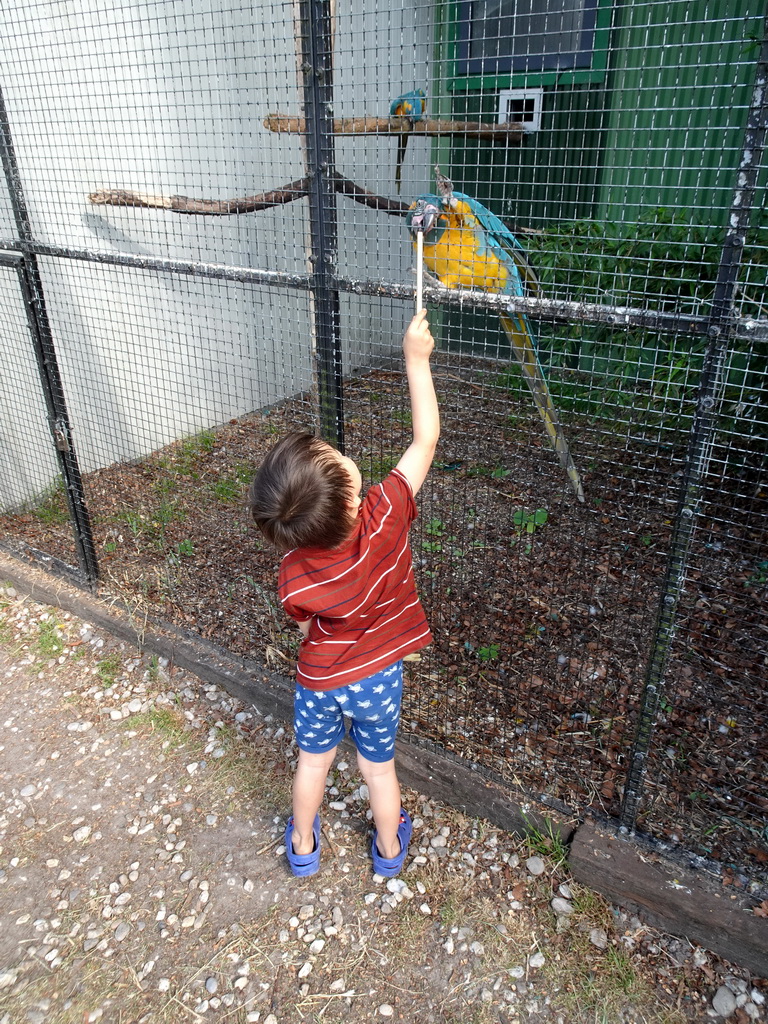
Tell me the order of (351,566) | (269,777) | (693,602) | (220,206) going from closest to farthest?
(351,566), (269,777), (220,206), (693,602)

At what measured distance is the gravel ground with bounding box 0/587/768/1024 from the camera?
1.51 metres

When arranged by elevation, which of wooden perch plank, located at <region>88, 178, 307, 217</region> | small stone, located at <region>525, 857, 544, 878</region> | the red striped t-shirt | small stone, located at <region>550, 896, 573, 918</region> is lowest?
small stone, located at <region>550, 896, 573, 918</region>

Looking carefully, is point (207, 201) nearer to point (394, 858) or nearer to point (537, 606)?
point (537, 606)

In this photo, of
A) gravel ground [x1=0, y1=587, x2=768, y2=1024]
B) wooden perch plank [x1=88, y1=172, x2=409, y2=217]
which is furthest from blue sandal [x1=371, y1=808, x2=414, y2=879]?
wooden perch plank [x1=88, y1=172, x2=409, y2=217]

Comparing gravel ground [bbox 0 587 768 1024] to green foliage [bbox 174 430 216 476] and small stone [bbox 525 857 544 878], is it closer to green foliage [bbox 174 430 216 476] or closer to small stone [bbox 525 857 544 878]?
small stone [bbox 525 857 544 878]

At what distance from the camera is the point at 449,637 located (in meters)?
2.60

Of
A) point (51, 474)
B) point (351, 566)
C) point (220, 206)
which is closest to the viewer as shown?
point (351, 566)

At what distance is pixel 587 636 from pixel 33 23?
3699 millimetres

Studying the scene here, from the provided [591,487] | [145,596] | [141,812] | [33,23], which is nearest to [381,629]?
[141,812]

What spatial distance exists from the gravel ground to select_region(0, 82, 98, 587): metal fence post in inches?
34.5

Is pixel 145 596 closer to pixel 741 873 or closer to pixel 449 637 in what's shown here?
pixel 449 637

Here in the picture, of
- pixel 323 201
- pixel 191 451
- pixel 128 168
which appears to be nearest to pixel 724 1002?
pixel 323 201

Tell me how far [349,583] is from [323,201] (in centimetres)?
94

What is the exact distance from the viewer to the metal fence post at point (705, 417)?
3.97 ft
